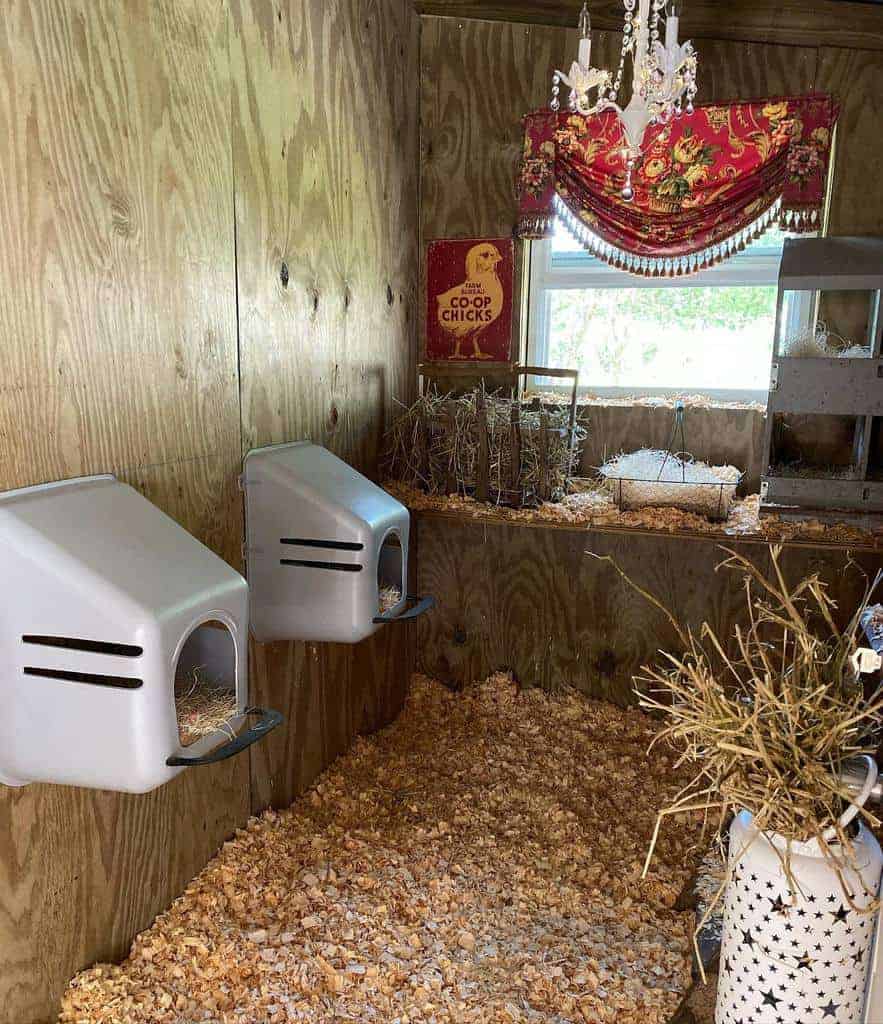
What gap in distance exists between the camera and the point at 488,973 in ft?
6.07

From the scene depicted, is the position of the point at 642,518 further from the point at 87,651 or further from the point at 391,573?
the point at 87,651

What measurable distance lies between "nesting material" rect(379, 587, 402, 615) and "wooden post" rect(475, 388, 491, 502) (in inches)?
26.1

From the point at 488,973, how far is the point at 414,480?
1.69m

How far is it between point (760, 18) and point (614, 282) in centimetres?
99

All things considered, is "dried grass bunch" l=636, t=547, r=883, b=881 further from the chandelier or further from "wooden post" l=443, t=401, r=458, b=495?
"wooden post" l=443, t=401, r=458, b=495

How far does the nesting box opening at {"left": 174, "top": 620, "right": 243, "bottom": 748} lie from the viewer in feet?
5.19

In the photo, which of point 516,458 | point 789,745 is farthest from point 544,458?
point 789,745

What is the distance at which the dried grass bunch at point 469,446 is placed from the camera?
292 centimetres

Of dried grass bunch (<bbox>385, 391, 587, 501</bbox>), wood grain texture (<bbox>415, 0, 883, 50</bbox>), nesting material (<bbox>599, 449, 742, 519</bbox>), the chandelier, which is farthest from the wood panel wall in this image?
nesting material (<bbox>599, 449, 742, 519</bbox>)

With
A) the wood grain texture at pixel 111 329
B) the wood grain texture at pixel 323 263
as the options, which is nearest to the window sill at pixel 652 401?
the wood grain texture at pixel 323 263

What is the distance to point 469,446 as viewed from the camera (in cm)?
298

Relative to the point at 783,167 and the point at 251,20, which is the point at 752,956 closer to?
the point at 251,20

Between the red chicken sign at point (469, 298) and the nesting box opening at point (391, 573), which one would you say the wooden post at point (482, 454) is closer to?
the red chicken sign at point (469, 298)

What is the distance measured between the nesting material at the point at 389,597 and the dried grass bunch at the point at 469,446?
Result: 2.31ft
